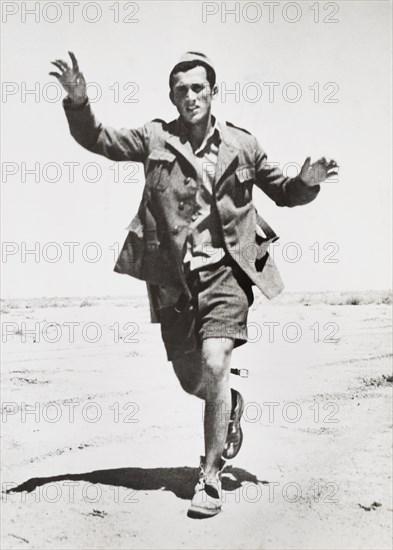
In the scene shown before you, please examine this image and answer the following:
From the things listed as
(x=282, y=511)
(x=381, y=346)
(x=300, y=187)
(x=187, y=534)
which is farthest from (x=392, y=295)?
(x=187, y=534)

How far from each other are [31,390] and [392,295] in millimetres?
2337

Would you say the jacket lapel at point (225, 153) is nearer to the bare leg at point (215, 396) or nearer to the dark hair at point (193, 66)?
the dark hair at point (193, 66)

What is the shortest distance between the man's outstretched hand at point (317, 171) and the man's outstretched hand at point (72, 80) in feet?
4.11

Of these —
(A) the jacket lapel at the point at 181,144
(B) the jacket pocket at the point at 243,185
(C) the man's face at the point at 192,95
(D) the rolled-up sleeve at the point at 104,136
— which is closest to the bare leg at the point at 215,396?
(B) the jacket pocket at the point at 243,185

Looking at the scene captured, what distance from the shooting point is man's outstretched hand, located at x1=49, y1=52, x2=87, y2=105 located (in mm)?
4574

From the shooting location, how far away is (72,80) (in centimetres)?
459

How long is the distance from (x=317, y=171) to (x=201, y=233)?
73 cm

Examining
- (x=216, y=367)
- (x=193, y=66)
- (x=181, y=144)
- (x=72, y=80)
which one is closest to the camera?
(x=72, y=80)

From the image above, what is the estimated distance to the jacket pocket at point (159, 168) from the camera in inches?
193

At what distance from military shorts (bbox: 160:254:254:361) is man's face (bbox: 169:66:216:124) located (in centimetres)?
81

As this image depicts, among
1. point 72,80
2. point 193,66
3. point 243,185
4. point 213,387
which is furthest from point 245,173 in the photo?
point 213,387

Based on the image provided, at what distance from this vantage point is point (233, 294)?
4.85 metres

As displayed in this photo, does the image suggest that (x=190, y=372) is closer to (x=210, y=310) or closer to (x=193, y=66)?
(x=210, y=310)

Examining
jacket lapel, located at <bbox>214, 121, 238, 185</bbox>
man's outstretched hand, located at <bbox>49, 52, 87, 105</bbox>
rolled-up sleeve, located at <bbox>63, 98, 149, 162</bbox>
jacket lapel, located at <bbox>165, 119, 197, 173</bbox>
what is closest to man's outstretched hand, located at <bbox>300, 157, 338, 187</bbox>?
jacket lapel, located at <bbox>214, 121, 238, 185</bbox>
